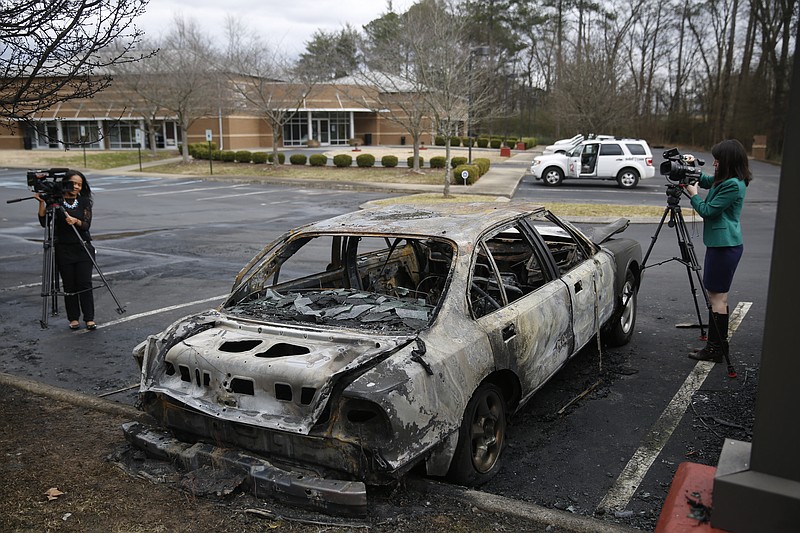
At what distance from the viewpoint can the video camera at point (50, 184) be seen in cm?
688

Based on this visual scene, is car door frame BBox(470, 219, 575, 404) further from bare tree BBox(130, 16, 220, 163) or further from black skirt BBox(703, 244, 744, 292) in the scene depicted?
bare tree BBox(130, 16, 220, 163)

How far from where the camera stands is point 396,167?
3375 cm

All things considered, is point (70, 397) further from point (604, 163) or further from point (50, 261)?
point (604, 163)

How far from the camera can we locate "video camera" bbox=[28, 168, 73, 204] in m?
6.88

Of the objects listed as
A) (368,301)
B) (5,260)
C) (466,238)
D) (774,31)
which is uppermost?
(774,31)

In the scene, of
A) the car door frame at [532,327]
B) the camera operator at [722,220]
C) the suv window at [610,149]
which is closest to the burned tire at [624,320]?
the camera operator at [722,220]

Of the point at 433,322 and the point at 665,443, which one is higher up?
the point at 433,322

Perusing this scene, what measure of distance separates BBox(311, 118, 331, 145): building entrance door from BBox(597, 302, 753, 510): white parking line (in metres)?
52.7

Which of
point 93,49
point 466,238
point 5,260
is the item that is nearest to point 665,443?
point 466,238

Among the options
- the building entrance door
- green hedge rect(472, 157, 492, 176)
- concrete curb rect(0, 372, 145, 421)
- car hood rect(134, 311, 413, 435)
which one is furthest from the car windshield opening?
the building entrance door

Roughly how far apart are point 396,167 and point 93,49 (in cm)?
2857

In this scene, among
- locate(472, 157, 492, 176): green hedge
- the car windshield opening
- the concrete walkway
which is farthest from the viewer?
locate(472, 157, 492, 176): green hedge

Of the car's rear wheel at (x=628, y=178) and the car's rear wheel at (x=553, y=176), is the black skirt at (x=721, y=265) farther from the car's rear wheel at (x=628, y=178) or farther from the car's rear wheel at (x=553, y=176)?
the car's rear wheel at (x=553, y=176)

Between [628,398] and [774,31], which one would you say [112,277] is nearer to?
[628,398]
